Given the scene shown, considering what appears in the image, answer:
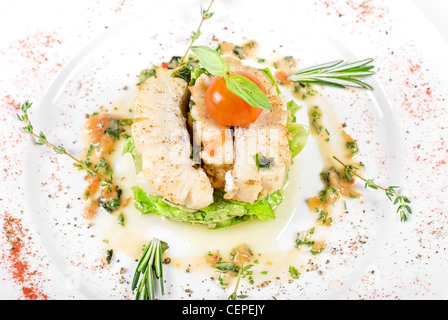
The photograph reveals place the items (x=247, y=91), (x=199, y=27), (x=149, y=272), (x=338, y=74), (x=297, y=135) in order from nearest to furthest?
(x=247, y=91), (x=149, y=272), (x=297, y=135), (x=199, y=27), (x=338, y=74)

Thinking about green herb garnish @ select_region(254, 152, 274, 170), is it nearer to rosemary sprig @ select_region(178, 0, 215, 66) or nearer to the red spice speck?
rosemary sprig @ select_region(178, 0, 215, 66)

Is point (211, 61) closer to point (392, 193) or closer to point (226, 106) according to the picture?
point (226, 106)

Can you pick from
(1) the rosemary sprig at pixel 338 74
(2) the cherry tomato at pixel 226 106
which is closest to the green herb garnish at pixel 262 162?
(2) the cherry tomato at pixel 226 106

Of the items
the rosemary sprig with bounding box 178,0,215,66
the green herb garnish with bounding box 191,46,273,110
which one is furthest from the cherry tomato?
the rosemary sprig with bounding box 178,0,215,66

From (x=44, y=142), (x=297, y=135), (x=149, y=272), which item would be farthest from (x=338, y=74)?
(x=44, y=142)
